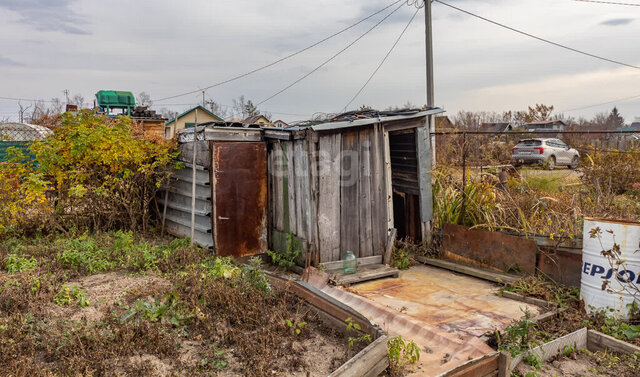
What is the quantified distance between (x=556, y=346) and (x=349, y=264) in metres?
2.94

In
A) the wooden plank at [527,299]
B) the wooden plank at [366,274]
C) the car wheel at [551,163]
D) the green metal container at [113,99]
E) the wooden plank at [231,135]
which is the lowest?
the wooden plank at [527,299]

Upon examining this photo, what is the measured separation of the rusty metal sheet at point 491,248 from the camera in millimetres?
5578

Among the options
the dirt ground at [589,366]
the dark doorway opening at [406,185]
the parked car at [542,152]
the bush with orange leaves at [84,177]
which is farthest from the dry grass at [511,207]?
the parked car at [542,152]

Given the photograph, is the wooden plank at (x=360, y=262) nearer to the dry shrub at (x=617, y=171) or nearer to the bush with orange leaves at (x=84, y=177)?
the bush with orange leaves at (x=84, y=177)

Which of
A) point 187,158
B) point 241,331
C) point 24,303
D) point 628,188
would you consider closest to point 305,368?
point 241,331

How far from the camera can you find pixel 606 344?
12.6ft

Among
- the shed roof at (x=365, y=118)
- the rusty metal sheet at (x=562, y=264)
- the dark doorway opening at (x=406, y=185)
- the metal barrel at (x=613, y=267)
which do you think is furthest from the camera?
the dark doorway opening at (x=406, y=185)

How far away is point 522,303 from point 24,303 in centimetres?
525

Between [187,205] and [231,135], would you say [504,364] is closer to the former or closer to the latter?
[231,135]

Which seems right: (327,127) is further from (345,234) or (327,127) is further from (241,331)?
(241,331)

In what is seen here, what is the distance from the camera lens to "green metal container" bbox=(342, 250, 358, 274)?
20.2ft

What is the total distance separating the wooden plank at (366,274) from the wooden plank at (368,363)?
254cm

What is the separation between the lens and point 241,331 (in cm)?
368

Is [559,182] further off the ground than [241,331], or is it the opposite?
[559,182]
